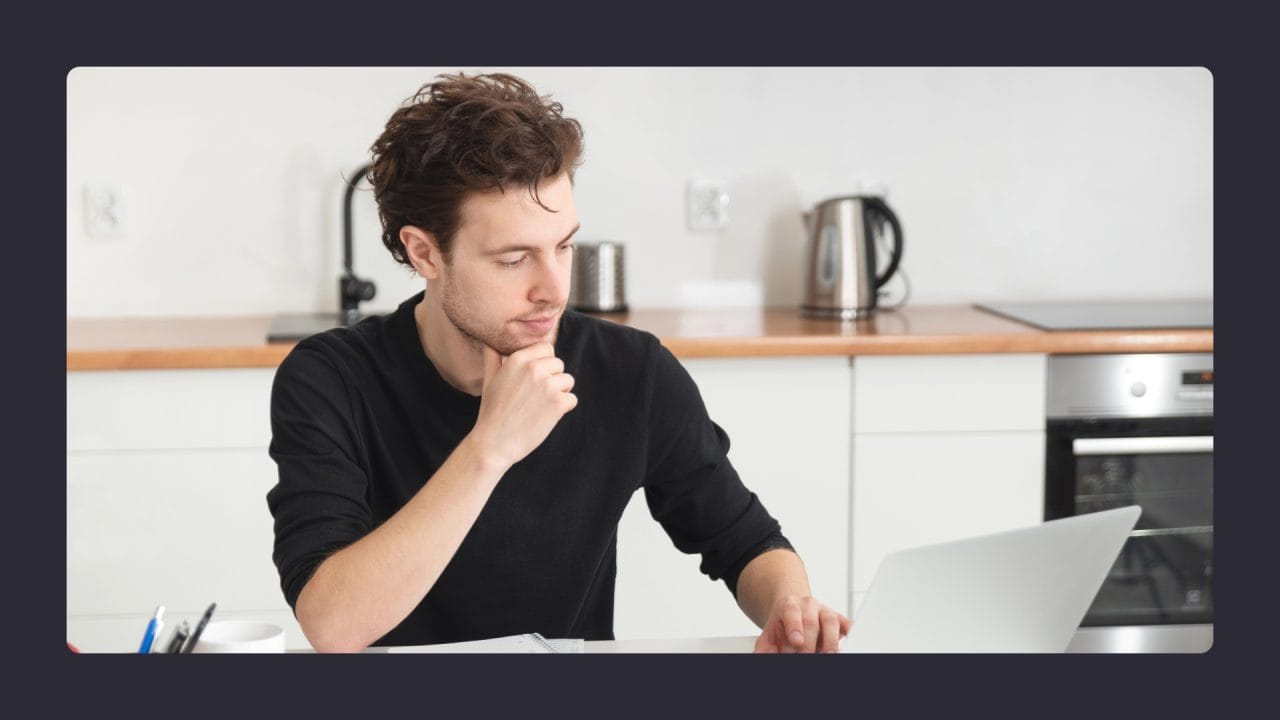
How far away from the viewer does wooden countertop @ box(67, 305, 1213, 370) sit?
2.25 m

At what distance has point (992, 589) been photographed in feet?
3.34

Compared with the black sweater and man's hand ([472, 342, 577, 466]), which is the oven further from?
man's hand ([472, 342, 577, 466])

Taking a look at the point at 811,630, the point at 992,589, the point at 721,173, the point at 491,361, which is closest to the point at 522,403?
the point at 491,361

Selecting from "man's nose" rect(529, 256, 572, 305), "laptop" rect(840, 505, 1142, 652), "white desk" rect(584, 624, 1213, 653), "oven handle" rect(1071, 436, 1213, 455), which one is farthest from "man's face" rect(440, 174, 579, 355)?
"white desk" rect(584, 624, 1213, 653)

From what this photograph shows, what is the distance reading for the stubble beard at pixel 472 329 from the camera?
135cm

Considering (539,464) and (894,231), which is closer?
(539,464)

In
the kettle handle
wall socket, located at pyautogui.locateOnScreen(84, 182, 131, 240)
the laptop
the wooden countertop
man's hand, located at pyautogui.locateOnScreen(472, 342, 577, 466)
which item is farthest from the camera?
wall socket, located at pyautogui.locateOnScreen(84, 182, 131, 240)

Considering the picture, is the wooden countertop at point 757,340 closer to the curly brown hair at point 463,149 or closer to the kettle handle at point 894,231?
the kettle handle at point 894,231

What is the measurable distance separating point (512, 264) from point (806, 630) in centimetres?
48

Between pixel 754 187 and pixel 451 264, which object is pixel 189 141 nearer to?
pixel 754 187

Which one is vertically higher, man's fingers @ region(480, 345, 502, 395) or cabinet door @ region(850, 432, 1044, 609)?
man's fingers @ region(480, 345, 502, 395)

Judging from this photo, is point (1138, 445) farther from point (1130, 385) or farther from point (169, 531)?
point (169, 531)

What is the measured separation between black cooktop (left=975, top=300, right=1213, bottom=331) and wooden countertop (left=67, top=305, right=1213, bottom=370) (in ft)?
0.14

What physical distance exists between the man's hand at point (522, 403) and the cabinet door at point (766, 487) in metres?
1.11
